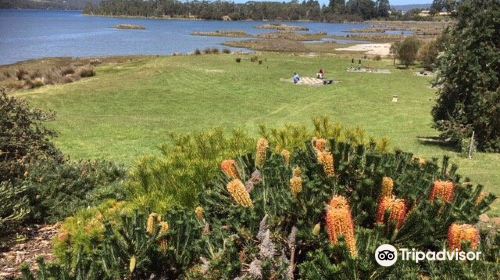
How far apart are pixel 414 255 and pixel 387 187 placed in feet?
1.67

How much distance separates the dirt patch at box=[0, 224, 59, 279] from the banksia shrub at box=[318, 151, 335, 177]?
146 inches

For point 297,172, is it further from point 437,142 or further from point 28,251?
point 437,142

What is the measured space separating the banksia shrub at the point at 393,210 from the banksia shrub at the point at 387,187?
11 cm

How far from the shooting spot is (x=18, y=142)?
9.72m

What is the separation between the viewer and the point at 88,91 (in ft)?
113

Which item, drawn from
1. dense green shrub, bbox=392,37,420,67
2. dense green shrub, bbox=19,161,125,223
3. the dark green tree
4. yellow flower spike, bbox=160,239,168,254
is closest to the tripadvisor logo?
yellow flower spike, bbox=160,239,168,254

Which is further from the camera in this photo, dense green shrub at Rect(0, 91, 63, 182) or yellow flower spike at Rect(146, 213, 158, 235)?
dense green shrub at Rect(0, 91, 63, 182)

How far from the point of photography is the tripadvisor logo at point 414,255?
116 inches

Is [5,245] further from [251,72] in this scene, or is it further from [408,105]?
[251,72]

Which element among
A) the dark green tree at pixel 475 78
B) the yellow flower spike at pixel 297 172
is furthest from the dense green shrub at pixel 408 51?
the yellow flower spike at pixel 297 172

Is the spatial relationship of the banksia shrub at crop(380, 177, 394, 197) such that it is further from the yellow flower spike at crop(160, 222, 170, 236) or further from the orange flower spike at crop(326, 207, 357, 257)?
the yellow flower spike at crop(160, 222, 170, 236)

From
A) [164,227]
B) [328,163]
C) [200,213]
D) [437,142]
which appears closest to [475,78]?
[437,142]

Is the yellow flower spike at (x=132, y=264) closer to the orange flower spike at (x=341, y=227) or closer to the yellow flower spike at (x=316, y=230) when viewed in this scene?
the yellow flower spike at (x=316, y=230)

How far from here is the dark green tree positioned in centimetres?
1766
